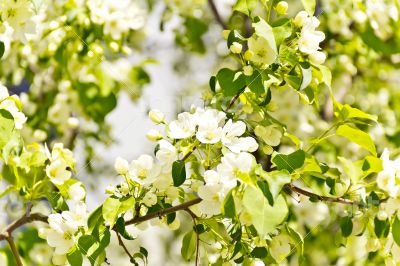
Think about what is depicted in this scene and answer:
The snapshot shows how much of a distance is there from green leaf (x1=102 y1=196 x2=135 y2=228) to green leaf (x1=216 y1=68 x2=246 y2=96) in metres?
0.27

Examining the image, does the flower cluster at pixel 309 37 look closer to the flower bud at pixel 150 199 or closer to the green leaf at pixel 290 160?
the green leaf at pixel 290 160

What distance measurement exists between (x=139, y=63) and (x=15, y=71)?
459 mm

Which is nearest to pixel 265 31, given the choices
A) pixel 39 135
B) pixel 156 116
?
pixel 156 116

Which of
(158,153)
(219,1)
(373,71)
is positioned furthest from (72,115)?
(158,153)

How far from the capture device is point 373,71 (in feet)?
11.2

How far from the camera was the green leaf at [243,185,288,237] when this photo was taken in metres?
1.18

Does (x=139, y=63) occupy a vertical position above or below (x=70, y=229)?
below

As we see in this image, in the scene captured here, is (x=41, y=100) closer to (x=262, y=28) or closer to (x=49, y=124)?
(x=49, y=124)

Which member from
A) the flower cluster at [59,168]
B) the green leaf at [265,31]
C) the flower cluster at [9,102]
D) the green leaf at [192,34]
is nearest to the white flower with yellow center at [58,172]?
the flower cluster at [59,168]

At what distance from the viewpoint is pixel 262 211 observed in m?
1.19

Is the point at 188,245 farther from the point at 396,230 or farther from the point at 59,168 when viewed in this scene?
the point at 396,230

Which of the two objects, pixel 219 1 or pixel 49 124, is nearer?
pixel 49 124

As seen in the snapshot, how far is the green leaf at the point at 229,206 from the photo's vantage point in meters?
1.22

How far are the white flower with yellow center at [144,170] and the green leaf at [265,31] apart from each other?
299mm
